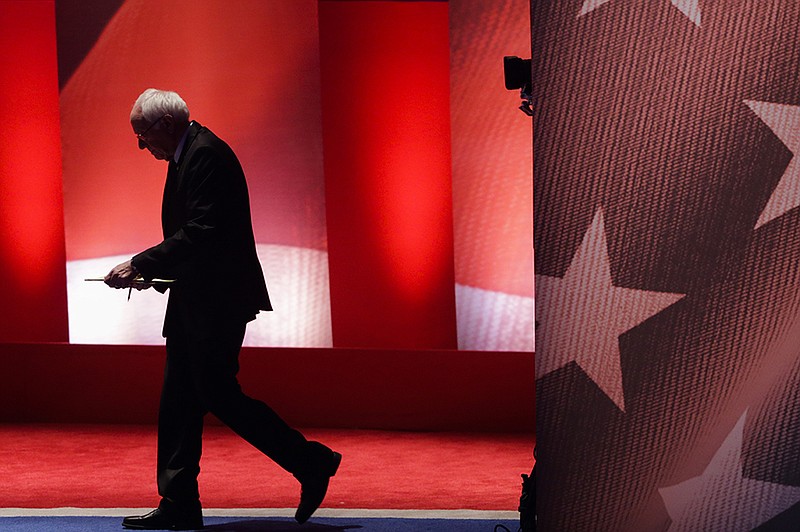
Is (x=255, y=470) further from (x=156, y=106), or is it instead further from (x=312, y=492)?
(x=156, y=106)

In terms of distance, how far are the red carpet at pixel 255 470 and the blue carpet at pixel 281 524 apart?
357mm

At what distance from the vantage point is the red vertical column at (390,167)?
6.82 meters

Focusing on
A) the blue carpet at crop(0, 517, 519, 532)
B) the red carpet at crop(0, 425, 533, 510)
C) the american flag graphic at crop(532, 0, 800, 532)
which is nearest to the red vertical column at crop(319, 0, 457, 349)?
the red carpet at crop(0, 425, 533, 510)

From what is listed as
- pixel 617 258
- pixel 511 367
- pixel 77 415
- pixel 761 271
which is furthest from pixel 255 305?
pixel 77 415

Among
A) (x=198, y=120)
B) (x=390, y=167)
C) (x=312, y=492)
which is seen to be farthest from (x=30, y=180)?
(x=312, y=492)

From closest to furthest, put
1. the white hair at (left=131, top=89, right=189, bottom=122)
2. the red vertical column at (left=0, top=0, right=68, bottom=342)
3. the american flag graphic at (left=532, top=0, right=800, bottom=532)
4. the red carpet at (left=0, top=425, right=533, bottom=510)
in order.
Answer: the american flag graphic at (left=532, top=0, right=800, bottom=532), the white hair at (left=131, top=89, right=189, bottom=122), the red carpet at (left=0, top=425, right=533, bottom=510), the red vertical column at (left=0, top=0, right=68, bottom=342)

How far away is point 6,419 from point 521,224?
10.8ft

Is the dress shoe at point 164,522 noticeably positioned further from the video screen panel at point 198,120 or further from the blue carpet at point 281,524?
the video screen panel at point 198,120

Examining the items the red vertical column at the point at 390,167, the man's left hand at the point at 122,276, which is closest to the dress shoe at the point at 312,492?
the man's left hand at the point at 122,276

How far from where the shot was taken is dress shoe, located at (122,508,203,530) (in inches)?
173

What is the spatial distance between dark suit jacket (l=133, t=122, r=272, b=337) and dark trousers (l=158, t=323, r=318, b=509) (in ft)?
0.26

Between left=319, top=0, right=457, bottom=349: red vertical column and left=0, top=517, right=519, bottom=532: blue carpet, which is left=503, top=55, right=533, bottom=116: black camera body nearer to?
left=0, top=517, right=519, bottom=532: blue carpet

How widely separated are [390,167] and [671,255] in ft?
12.8

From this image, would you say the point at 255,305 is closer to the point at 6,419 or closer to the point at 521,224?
the point at 521,224
